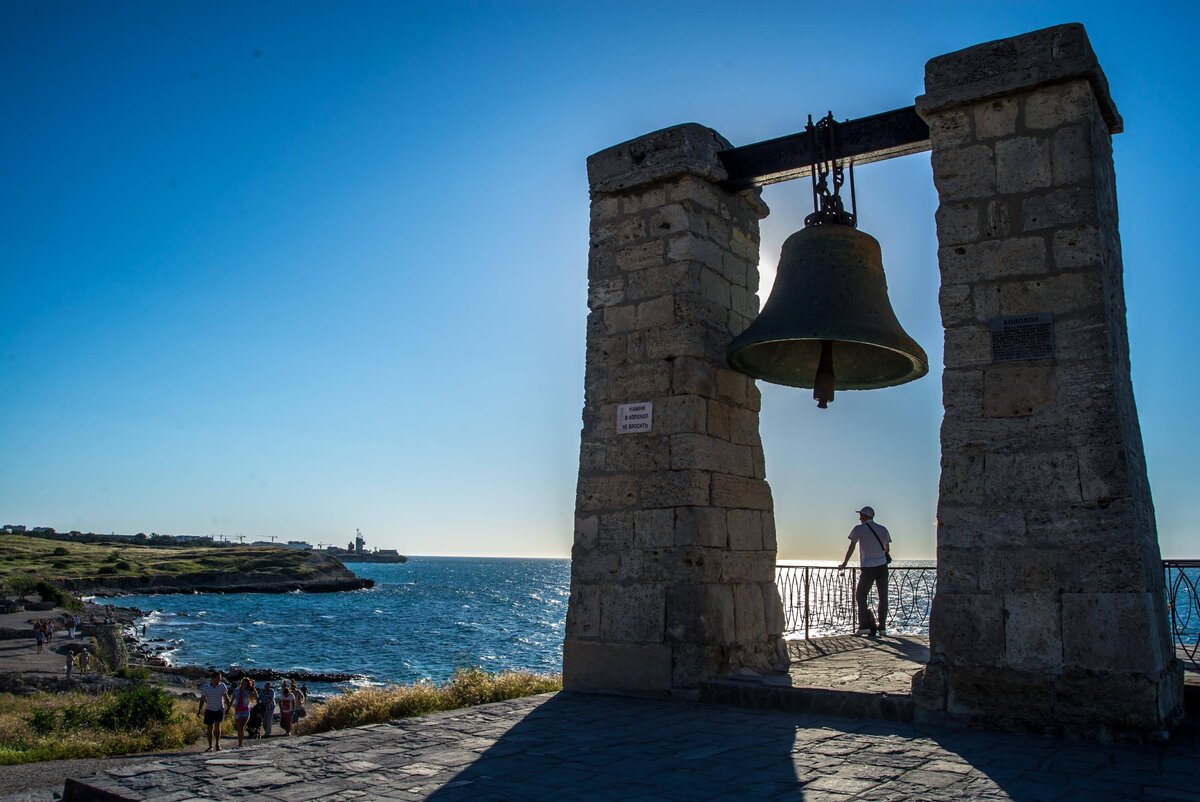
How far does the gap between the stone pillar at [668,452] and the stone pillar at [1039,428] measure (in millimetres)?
1544

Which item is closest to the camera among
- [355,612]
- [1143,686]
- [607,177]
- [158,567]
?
[1143,686]

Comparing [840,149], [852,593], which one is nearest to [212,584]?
[852,593]

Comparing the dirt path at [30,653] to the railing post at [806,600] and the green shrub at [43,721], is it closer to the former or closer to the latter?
the green shrub at [43,721]

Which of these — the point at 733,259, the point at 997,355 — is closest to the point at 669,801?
the point at 997,355

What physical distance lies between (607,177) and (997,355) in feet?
10.5

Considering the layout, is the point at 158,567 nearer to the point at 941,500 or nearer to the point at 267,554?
the point at 267,554

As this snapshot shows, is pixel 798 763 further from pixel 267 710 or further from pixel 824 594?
pixel 267 710

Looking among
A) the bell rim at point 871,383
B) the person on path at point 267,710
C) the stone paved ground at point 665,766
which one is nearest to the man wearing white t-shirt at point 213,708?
the person on path at point 267,710

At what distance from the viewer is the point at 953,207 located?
5.09m

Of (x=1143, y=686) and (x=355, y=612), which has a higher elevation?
(x=1143, y=686)

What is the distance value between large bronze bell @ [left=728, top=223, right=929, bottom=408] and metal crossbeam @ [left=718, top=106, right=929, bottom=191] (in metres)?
0.71

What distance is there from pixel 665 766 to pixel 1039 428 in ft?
8.87

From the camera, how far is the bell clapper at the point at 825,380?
5426 millimetres

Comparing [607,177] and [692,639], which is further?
[607,177]
